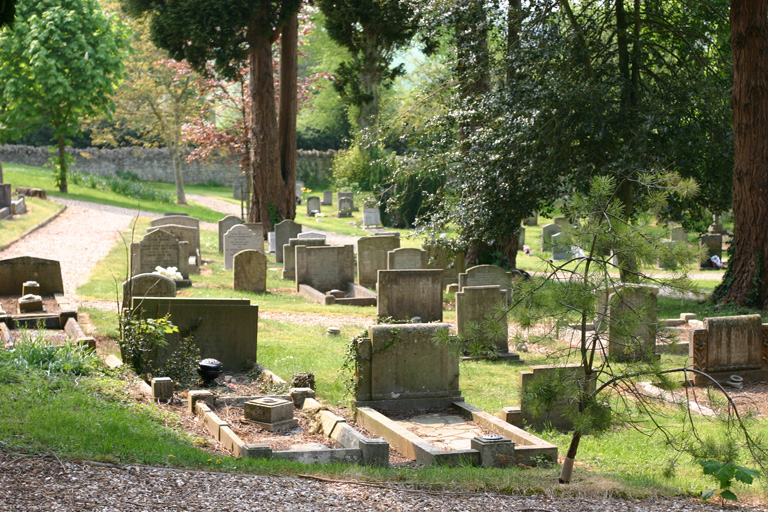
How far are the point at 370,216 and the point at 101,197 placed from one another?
40.4ft

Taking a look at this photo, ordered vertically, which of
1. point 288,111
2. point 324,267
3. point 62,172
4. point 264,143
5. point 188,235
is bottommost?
point 324,267

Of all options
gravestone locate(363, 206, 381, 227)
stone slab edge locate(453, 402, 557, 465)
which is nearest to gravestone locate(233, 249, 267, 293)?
stone slab edge locate(453, 402, 557, 465)

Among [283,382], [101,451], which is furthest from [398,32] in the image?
[101,451]

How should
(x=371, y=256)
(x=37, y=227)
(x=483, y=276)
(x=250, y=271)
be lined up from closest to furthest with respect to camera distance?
(x=483, y=276), (x=250, y=271), (x=371, y=256), (x=37, y=227)

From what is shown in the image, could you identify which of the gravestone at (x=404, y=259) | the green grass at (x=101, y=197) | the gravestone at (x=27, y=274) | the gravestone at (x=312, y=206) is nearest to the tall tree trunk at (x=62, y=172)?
the green grass at (x=101, y=197)

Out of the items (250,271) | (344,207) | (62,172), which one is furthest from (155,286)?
(344,207)

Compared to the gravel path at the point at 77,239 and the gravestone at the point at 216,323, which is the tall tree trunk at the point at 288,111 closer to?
the gravel path at the point at 77,239

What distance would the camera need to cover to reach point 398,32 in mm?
20875

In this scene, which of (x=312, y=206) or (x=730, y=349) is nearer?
(x=730, y=349)

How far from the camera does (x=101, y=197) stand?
36.4m

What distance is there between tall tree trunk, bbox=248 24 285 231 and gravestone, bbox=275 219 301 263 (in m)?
2.39

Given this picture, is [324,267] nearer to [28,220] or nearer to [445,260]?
[445,260]

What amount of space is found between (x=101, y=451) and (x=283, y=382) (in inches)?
134

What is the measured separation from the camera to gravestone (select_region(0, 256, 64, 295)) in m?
13.6
